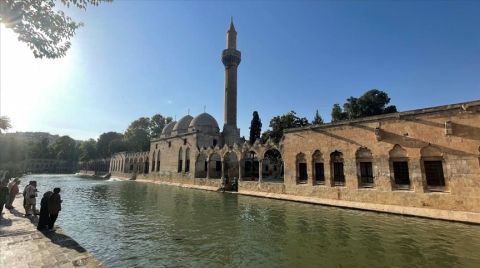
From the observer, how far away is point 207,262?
264 inches

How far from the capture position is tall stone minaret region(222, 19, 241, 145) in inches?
1384

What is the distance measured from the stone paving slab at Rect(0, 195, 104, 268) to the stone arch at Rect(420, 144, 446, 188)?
15359mm

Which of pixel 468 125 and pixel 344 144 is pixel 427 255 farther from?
pixel 344 144

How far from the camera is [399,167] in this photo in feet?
48.0

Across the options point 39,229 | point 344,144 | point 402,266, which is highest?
point 344,144

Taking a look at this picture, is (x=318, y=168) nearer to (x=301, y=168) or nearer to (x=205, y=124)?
(x=301, y=168)

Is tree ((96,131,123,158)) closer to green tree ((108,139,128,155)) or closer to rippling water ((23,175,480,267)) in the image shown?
green tree ((108,139,128,155))

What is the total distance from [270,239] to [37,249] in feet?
21.9

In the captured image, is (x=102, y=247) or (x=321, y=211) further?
(x=321, y=211)

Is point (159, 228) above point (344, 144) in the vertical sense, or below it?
below

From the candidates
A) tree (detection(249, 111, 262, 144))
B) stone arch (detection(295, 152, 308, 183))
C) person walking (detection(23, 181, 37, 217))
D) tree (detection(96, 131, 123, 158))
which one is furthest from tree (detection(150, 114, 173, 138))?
person walking (detection(23, 181, 37, 217))

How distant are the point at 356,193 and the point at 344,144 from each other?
3.23 m

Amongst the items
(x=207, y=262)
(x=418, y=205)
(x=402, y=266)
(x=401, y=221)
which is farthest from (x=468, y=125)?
(x=207, y=262)

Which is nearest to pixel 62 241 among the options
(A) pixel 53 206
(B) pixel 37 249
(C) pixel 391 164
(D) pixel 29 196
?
(B) pixel 37 249
